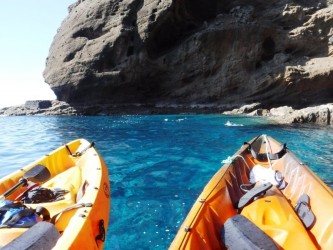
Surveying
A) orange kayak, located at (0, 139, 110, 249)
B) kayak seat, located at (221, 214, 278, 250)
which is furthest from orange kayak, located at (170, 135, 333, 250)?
orange kayak, located at (0, 139, 110, 249)

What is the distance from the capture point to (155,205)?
5.07 meters

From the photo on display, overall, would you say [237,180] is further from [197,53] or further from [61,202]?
[197,53]

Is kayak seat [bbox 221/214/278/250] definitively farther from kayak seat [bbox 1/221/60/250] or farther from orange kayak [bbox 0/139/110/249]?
kayak seat [bbox 1/221/60/250]

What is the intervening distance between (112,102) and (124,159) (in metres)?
22.0

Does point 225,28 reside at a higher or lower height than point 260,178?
higher

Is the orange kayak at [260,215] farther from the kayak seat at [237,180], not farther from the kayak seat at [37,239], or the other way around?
the kayak seat at [37,239]

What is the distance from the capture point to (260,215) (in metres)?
2.86

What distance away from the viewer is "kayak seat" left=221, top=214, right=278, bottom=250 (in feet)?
7.19

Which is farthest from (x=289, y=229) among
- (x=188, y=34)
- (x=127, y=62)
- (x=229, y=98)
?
(x=188, y=34)

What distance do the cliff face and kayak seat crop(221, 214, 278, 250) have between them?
2237 centimetres

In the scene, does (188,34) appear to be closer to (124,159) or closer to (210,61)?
(210,61)

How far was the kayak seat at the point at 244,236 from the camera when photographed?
7.19ft

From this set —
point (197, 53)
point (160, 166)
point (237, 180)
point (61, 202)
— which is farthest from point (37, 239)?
point (197, 53)

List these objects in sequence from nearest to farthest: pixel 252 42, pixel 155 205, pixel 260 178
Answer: pixel 260 178 < pixel 155 205 < pixel 252 42
